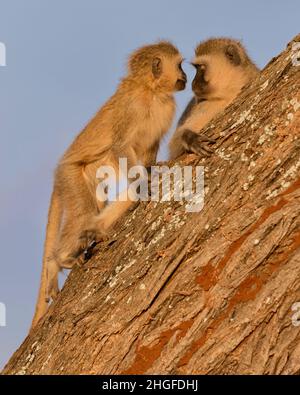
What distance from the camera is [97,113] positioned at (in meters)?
5.82

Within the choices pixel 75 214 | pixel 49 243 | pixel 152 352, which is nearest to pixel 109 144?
pixel 75 214

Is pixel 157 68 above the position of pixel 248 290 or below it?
above

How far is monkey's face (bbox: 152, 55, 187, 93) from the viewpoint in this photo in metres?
5.90

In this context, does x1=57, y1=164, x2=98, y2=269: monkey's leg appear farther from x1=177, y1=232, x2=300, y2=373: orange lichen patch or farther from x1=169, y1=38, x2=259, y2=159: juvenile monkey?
x1=177, y1=232, x2=300, y2=373: orange lichen patch

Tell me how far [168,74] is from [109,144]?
820 mm

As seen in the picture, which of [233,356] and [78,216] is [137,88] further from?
[233,356]

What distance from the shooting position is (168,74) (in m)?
5.93

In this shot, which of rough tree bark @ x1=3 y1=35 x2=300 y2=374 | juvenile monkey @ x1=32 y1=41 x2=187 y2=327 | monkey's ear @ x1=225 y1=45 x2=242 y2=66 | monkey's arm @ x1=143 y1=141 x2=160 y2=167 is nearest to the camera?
rough tree bark @ x1=3 y1=35 x2=300 y2=374

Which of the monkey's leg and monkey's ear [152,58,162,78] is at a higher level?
monkey's ear [152,58,162,78]

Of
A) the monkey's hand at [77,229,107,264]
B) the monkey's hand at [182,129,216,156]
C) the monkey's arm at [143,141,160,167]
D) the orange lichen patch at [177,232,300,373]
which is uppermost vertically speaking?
the monkey's arm at [143,141,160,167]

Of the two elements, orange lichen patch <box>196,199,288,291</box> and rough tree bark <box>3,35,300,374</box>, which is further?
orange lichen patch <box>196,199,288,291</box>

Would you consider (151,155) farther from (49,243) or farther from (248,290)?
(248,290)

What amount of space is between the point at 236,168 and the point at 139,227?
0.66 m

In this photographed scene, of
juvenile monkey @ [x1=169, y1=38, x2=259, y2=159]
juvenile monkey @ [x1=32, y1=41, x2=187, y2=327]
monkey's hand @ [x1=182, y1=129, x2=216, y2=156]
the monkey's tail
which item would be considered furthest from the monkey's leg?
monkey's hand @ [x1=182, y1=129, x2=216, y2=156]
